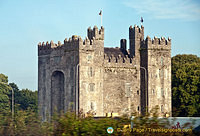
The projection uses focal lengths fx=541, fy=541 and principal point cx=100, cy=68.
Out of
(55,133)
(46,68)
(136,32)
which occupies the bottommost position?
(55,133)

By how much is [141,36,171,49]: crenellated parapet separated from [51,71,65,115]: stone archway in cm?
1445

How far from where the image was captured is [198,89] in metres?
93.5

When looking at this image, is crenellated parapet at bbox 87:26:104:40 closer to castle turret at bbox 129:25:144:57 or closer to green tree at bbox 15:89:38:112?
castle turret at bbox 129:25:144:57

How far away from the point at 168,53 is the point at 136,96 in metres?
9.33

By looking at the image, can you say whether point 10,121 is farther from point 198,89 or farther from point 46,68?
point 198,89

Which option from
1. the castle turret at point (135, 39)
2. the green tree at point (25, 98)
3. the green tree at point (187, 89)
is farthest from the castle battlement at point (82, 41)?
the green tree at point (25, 98)

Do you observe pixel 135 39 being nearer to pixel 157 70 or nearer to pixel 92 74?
pixel 157 70

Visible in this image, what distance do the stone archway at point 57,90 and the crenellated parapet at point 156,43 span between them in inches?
569

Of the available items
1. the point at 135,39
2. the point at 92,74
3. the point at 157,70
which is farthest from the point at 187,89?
the point at 92,74

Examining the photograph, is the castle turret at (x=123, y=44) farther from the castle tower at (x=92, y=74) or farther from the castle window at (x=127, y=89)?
the castle tower at (x=92, y=74)

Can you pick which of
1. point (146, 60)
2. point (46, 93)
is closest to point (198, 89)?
point (146, 60)

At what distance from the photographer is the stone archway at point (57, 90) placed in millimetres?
85062

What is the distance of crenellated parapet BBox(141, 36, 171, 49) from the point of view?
8788cm

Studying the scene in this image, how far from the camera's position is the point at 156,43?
291ft
